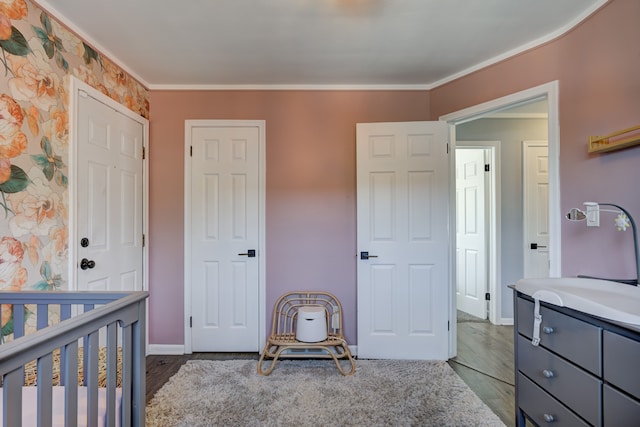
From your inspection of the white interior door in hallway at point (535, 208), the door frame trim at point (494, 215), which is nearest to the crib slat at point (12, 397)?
the door frame trim at point (494, 215)

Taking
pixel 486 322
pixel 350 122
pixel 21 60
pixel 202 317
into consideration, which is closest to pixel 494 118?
pixel 350 122

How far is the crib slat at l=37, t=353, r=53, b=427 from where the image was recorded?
812 millimetres

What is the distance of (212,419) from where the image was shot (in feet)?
5.88

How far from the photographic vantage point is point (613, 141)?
157 cm

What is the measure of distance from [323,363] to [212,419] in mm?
942

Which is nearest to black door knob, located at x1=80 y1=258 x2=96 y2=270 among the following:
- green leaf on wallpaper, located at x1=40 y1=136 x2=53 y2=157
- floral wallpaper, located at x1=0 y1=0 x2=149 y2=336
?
floral wallpaper, located at x1=0 y1=0 x2=149 y2=336

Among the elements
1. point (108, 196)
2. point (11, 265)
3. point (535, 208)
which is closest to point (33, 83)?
point (108, 196)

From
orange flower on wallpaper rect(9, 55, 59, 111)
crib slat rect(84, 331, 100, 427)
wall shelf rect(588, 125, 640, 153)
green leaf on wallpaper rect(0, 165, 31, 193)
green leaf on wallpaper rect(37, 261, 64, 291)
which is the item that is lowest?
crib slat rect(84, 331, 100, 427)

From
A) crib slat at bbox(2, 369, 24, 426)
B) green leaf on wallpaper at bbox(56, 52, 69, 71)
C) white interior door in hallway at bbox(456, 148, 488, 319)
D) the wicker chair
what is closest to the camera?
crib slat at bbox(2, 369, 24, 426)

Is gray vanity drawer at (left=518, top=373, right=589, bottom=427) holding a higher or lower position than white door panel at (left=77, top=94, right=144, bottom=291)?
lower

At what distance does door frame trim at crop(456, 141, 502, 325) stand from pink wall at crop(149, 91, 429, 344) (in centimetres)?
161

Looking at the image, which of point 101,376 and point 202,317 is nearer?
point 101,376

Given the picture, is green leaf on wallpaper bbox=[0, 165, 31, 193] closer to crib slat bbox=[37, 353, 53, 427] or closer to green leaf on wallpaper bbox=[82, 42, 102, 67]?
green leaf on wallpaper bbox=[82, 42, 102, 67]

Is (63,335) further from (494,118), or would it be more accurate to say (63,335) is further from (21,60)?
(494,118)
